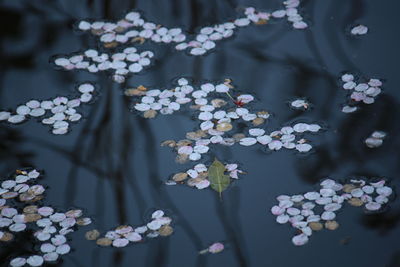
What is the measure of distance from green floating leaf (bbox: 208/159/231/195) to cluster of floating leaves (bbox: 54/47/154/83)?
80cm

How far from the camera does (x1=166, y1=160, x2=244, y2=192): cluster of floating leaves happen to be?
280 centimetres

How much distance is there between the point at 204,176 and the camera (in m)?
2.83

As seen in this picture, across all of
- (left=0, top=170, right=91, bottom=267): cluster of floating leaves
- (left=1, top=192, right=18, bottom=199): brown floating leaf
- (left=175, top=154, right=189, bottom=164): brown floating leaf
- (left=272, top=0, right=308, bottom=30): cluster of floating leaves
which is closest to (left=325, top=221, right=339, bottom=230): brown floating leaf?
(left=175, top=154, right=189, bottom=164): brown floating leaf

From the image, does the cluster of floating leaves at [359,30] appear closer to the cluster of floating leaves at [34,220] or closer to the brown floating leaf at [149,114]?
the brown floating leaf at [149,114]

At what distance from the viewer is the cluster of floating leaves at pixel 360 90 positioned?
10.3 ft

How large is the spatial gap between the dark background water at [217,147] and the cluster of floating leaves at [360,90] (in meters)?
0.04

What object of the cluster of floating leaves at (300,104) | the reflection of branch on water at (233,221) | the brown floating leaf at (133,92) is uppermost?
the cluster of floating leaves at (300,104)

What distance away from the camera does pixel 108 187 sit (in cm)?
287

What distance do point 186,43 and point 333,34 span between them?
753mm

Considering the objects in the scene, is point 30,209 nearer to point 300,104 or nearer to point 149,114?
point 149,114

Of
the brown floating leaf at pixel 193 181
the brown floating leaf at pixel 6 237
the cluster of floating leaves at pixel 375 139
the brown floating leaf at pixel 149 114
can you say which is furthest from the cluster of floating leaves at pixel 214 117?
the brown floating leaf at pixel 6 237

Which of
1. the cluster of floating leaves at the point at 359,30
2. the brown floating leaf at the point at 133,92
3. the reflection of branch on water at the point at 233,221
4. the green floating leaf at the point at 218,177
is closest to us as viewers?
the reflection of branch on water at the point at 233,221

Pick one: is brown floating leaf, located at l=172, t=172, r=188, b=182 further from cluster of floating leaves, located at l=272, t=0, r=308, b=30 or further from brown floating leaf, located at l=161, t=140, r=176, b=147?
cluster of floating leaves, located at l=272, t=0, r=308, b=30

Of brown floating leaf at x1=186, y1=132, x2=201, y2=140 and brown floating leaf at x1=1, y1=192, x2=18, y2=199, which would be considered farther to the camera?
brown floating leaf at x1=186, y1=132, x2=201, y2=140
